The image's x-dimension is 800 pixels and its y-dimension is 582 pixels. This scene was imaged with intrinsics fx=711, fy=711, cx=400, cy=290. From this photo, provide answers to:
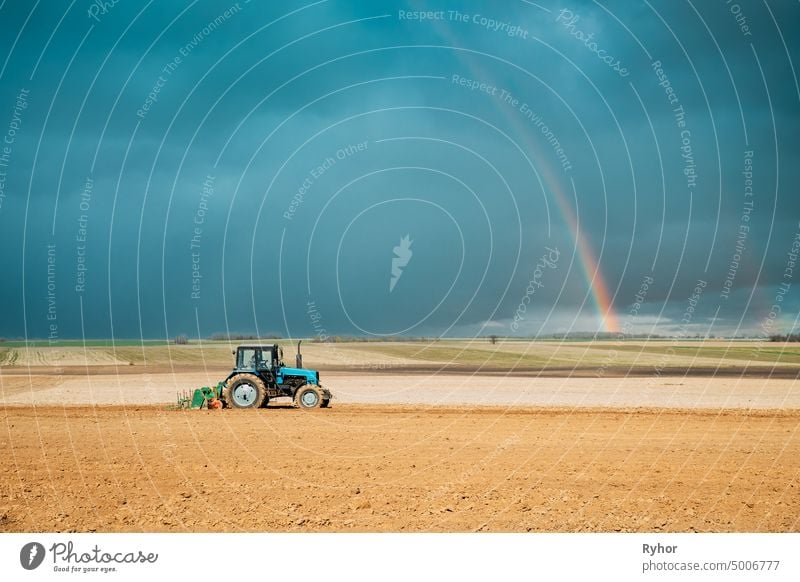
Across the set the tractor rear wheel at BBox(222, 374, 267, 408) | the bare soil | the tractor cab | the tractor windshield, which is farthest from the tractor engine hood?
the bare soil

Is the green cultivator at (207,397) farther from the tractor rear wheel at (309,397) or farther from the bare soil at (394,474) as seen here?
the tractor rear wheel at (309,397)

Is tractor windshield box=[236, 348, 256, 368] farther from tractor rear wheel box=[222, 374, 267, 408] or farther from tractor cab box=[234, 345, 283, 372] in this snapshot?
tractor rear wheel box=[222, 374, 267, 408]

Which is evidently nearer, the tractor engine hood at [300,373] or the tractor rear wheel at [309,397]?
the tractor rear wheel at [309,397]

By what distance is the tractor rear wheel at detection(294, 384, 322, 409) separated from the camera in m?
36.3

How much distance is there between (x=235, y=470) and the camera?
20.6m

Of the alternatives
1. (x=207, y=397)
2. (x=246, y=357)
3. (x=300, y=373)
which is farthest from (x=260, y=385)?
(x=207, y=397)

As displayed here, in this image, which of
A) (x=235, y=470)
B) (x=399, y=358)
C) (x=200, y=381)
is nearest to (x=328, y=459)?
(x=235, y=470)
